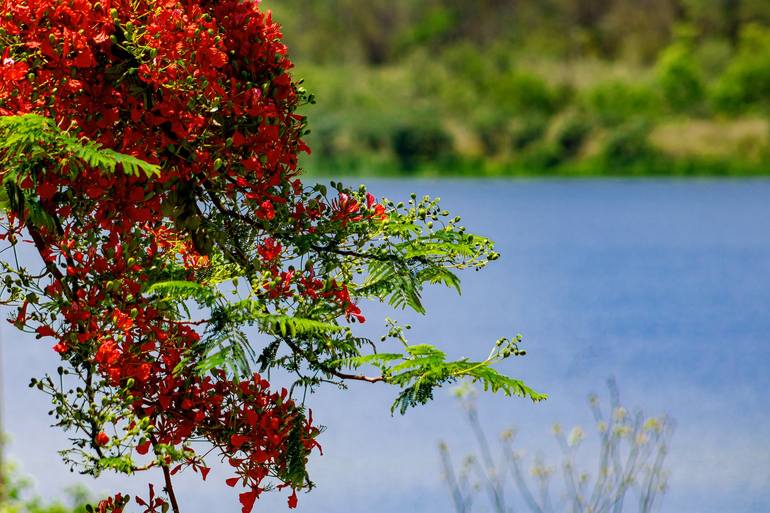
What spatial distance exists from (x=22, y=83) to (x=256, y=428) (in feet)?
2.84

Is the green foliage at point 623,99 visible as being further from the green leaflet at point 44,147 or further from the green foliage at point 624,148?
the green leaflet at point 44,147

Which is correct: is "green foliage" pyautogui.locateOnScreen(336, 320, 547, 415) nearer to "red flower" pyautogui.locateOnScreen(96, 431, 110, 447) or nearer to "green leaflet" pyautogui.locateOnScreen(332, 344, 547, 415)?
"green leaflet" pyautogui.locateOnScreen(332, 344, 547, 415)

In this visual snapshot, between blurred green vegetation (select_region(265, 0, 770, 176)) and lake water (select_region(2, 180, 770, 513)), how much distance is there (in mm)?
9871

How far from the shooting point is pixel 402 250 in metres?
2.59

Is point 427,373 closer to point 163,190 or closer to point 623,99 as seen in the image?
point 163,190

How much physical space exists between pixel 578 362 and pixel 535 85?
30770 mm

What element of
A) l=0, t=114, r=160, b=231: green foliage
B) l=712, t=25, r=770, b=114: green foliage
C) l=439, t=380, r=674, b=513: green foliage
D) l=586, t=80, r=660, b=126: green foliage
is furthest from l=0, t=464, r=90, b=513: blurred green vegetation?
l=712, t=25, r=770, b=114: green foliage

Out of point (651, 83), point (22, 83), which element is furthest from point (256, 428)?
point (651, 83)

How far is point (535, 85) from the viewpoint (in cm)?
3897

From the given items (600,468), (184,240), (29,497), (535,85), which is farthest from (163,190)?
(535,85)

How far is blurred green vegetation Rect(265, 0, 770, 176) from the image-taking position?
102ft

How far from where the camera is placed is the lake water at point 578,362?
7.20 m

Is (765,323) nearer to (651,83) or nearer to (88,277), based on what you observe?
(88,277)

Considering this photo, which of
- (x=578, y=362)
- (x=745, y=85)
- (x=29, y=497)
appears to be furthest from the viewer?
(x=745, y=85)
